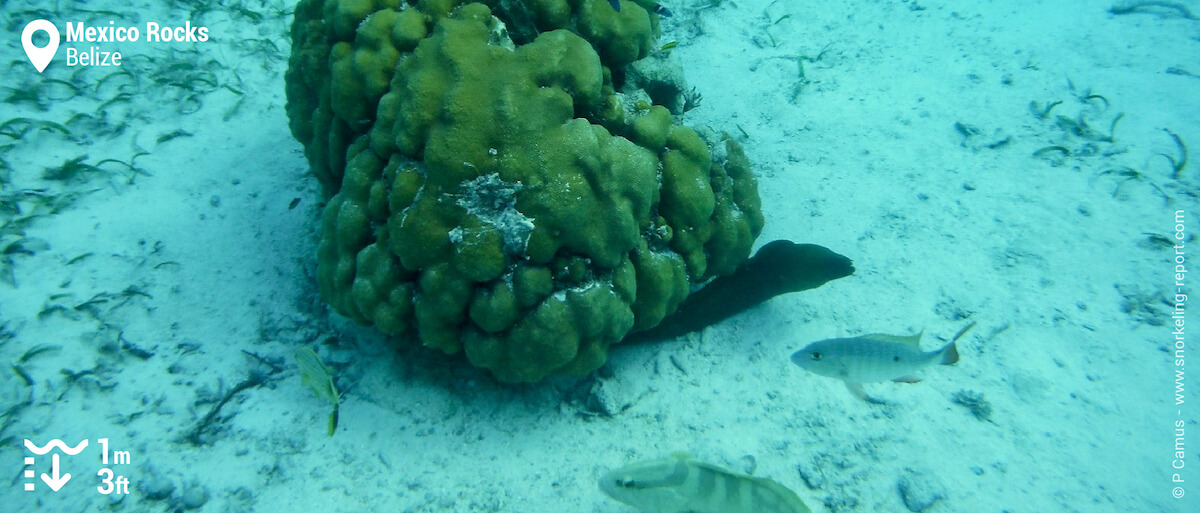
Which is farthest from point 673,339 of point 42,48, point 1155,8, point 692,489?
point 1155,8

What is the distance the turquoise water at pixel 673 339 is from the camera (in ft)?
10.6

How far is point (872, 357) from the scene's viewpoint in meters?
2.84

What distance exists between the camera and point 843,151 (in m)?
5.25

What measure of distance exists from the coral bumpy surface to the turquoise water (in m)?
0.27

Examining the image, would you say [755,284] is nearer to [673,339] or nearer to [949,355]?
[673,339]

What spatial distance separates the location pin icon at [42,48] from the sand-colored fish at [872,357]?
25.5ft

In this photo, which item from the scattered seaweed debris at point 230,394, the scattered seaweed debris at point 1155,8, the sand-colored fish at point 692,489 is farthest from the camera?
the scattered seaweed debris at point 1155,8

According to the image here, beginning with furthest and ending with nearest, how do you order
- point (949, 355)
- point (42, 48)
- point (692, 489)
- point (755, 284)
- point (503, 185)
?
point (42, 48), point (755, 284), point (503, 185), point (949, 355), point (692, 489)

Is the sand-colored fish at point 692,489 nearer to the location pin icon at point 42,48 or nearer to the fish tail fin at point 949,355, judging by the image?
the fish tail fin at point 949,355

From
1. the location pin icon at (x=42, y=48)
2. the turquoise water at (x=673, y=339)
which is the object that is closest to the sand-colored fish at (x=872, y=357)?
the turquoise water at (x=673, y=339)

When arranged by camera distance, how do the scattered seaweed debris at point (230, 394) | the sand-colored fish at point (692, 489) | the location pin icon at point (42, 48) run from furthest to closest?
the location pin icon at point (42, 48) < the scattered seaweed debris at point (230, 394) < the sand-colored fish at point (692, 489)

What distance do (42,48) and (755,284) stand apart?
7686 mm

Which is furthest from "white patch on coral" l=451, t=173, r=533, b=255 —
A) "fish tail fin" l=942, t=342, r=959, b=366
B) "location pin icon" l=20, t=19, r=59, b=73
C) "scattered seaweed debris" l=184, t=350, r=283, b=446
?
"location pin icon" l=20, t=19, r=59, b=73

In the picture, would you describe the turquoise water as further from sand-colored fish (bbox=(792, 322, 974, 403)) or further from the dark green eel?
sand-colored fish (bbox=(792, 322, 974, 403))
